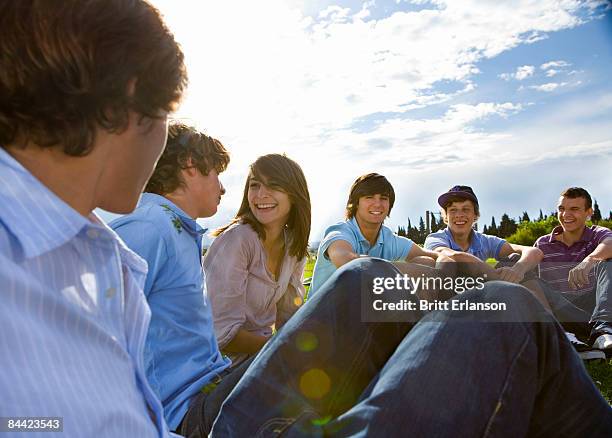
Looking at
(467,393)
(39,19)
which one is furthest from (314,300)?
(39,19)

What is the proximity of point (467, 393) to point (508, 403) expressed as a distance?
0.45 ft

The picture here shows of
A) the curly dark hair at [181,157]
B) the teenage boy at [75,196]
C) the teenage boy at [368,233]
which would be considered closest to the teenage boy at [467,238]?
the teenage boy at [368,233]

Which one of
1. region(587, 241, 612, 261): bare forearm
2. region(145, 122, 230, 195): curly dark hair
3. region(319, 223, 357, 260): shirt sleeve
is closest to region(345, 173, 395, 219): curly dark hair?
region(319, 223, 357, 260): shirt sleeve

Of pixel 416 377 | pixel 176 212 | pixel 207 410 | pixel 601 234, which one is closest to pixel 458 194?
pixel 601 234

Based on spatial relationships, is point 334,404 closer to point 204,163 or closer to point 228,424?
point 228,424

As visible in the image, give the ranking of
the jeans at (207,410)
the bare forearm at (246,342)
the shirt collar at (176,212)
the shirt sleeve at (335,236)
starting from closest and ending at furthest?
the jeans at (207,410), the shirt collar at (176,212), the bare forearm at (246,342), the shirt sleeve at (335,236)

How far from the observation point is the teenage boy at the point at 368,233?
5121 mm

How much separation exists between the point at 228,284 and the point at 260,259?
0.37 m

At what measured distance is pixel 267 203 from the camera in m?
4.05

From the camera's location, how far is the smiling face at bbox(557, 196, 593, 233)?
711 cm

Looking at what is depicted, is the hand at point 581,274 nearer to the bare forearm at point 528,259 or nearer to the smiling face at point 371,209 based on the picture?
the bare forearm at point 528,259

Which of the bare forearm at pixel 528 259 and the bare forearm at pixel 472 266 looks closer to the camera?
the bare forearm at pixel 472 266

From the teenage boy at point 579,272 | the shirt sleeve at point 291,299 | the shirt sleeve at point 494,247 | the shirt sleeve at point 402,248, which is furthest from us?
the shirt sleeve at point 494,247

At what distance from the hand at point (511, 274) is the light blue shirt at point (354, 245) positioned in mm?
1002
